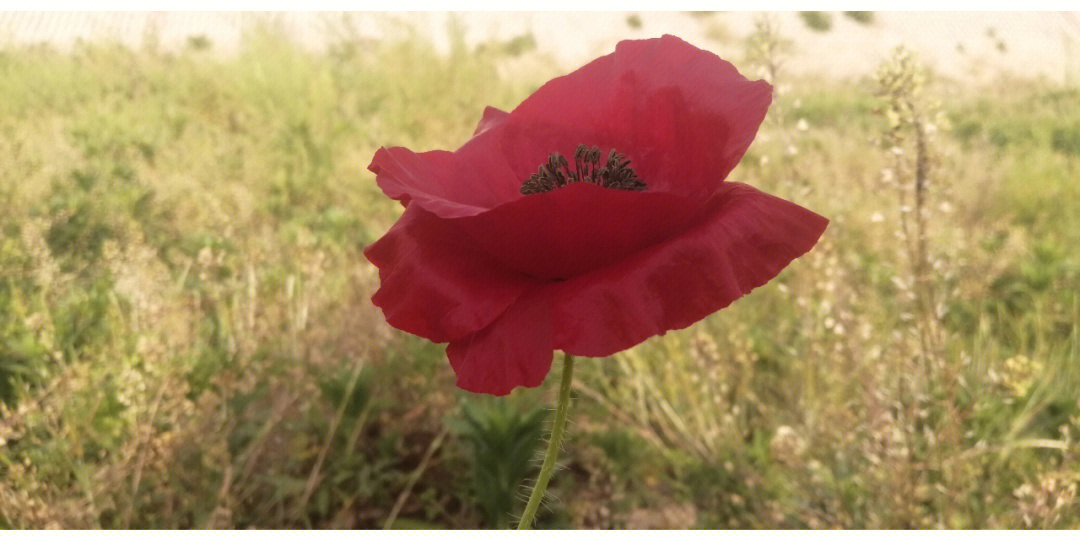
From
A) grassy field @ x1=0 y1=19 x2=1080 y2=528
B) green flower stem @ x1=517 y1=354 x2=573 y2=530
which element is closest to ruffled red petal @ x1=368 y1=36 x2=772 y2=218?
green flower stem @ x1=517 y1=354 x2=573 y2=530

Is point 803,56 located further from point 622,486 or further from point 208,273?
point 208,273

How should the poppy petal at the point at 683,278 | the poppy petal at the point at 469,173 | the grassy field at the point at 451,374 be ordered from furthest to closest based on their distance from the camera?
the grassy field at the point at 451,374, the poppy petal at the point at 469,173, the poppy petal at the point at 683,278

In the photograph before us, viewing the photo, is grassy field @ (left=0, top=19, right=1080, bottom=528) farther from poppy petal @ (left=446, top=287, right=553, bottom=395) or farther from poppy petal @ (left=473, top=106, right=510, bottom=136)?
poppy petal @ (left=446, top=287, right=553, bottom=395)

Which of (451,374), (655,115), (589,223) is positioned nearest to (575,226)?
(589,223)

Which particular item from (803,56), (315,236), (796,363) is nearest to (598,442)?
(796,363)

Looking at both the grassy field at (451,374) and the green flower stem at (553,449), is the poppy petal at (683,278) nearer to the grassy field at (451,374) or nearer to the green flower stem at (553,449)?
the green flower stem at (553,449)

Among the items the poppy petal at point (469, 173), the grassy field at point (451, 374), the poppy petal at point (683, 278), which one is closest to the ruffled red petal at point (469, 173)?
the poppy petal at point (469, 173)

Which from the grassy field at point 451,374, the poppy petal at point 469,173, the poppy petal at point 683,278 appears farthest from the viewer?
the grassy field at point 451,374
